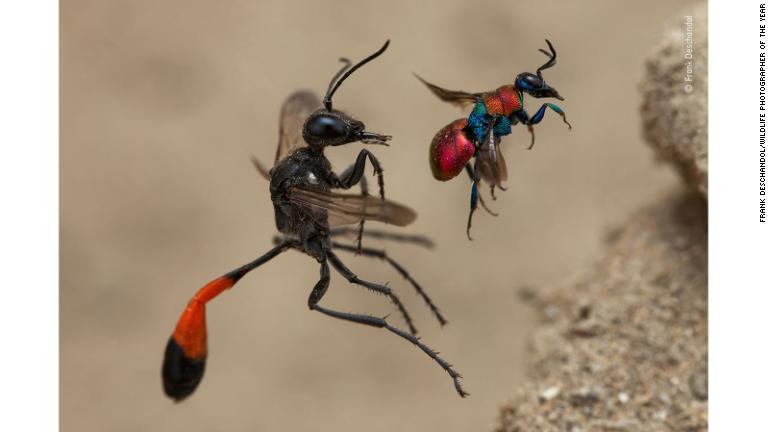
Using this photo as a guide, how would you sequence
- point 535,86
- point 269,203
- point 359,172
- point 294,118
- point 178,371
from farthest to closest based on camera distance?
point 269,203
point 294,118
point 178,371
point 359,172
point 535,86

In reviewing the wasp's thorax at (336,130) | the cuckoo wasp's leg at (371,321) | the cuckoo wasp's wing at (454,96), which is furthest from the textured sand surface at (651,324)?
the wasp's thorax at (336,130)

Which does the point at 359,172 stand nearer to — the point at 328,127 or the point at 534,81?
the point at 328,127

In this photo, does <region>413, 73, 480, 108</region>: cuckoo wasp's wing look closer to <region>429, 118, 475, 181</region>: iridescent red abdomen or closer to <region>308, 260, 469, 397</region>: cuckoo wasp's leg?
<region>429, 118, 475, 181</region>: iridescent red abdomen

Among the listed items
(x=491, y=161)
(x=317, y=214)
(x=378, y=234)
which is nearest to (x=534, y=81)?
(x=491, y=161)

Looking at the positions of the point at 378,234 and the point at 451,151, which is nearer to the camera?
the point at 451,151

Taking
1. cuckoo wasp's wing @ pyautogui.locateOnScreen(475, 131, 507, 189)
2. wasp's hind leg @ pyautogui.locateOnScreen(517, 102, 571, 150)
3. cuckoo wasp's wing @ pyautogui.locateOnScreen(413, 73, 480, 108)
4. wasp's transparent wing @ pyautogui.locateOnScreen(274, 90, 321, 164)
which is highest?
wasp's transparent wing @ pyautogui.locateOnScreen(274, 90, 321, 164)

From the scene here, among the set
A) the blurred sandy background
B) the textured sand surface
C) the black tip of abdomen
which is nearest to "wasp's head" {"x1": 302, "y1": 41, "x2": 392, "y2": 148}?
the black tip of abdomen

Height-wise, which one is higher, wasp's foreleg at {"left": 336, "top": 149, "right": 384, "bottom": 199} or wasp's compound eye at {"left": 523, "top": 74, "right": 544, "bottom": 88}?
wasp's compound eye at {"left": 523, "top": 74, "right": 544, "bottom": 88}
